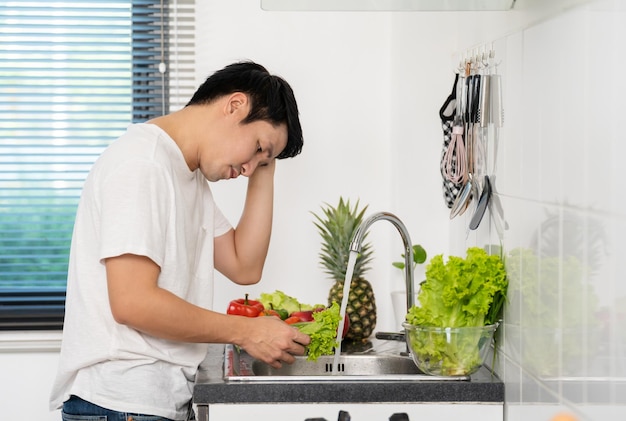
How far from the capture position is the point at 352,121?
2.78 metres

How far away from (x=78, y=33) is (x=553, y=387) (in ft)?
6.80

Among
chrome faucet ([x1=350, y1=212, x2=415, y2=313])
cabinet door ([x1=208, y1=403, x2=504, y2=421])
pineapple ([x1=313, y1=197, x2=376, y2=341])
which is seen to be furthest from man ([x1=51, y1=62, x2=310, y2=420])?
pineapple ([x1=313, y1=197, x2=376, y2=341])

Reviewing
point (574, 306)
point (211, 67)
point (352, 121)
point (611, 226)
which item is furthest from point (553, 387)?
point (211, 67)

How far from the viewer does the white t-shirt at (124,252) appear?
1.52 m

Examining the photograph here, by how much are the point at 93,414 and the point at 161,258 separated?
13.1 inches

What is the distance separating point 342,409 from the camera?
64.8 inches

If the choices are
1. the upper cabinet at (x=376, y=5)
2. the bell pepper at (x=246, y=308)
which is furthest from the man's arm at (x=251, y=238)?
the upper cabinet at (x=376, y=5)

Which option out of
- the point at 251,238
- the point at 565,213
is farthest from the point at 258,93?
the point at 565,213

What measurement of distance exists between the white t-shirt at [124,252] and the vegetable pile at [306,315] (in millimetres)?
267

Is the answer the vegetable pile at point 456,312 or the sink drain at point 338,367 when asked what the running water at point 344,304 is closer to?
the sink drain at point 338,367

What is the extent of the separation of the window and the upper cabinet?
4.62ft

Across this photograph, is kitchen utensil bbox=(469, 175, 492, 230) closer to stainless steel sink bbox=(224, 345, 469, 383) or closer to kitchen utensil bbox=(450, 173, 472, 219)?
kitchen utensil bbox=(450, 173, 472, 219)

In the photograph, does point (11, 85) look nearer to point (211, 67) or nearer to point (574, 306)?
point (211, 67)

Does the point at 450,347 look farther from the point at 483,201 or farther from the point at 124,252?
the point at 124,252
